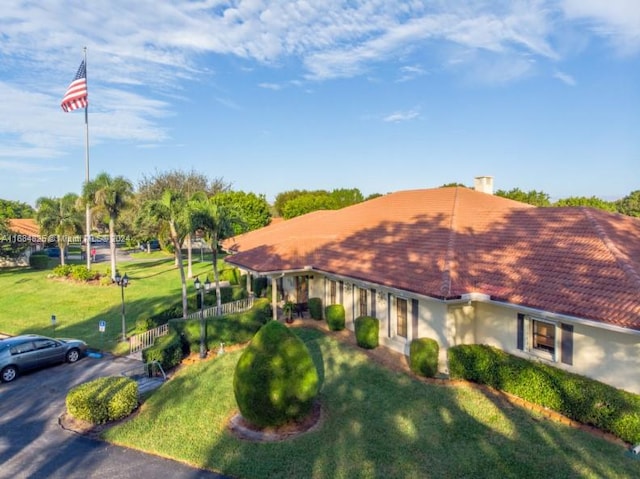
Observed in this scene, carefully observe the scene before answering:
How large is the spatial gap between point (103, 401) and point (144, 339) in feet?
25.9

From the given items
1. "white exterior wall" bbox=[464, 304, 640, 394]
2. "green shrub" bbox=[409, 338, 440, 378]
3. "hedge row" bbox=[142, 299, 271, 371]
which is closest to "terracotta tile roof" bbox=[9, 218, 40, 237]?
"hedge row" bbox=[142, 299, 271, 371]

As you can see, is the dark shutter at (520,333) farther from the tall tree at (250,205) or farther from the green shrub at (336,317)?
the tall tree at (250,205)

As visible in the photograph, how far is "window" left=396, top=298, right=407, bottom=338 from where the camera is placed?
15586 mm

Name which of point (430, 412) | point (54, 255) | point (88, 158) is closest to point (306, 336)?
point (430, 412)

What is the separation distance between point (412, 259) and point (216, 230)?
30.8 ft

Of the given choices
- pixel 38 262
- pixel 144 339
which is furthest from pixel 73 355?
pixel 38 262

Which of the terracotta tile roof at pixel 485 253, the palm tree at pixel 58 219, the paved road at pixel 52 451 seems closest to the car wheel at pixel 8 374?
the paved road at pixel 52 451

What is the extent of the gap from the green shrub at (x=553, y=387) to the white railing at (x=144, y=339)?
1331cm

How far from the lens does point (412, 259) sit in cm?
1628

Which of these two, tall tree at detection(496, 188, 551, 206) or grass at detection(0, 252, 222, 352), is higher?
tall tree at detection(496, 188, 551, 206)

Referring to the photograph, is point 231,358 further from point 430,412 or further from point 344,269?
point 430,412

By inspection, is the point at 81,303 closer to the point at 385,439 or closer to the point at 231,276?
the point at 231,276

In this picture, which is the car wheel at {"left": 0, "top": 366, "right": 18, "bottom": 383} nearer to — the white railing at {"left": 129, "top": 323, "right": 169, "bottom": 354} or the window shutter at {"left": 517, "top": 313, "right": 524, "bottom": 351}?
the white railing at {"left": 129, "top": 323, "right": 169, "bottom": 354}

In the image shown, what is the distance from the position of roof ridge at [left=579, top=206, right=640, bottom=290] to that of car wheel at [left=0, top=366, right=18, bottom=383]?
65.6 feet
